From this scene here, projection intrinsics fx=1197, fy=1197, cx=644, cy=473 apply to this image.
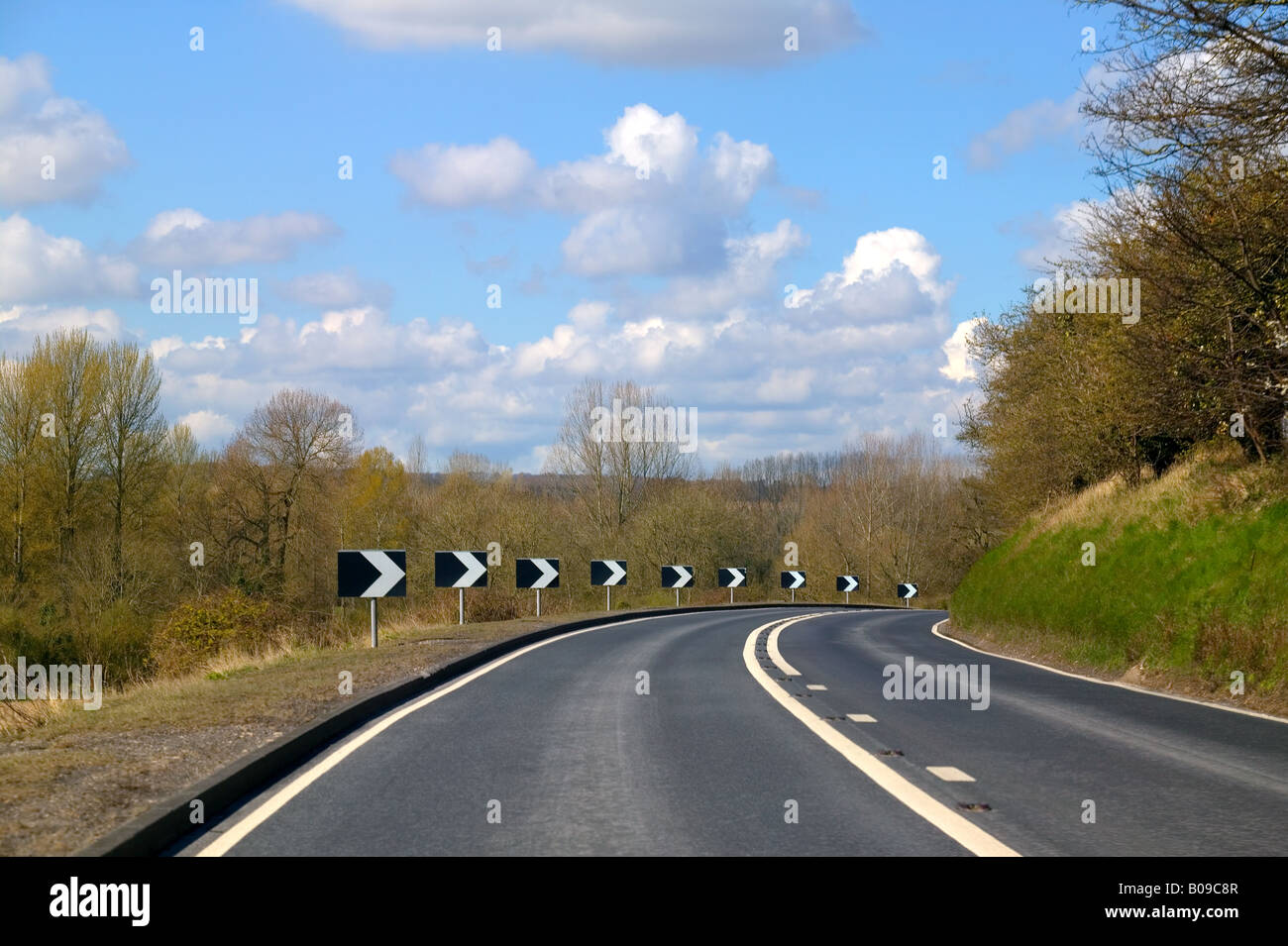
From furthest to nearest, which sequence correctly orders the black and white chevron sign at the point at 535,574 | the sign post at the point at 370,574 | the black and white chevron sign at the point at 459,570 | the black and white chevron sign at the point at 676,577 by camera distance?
the black and white chevron sign at the point at 676,577, the black and white chevron sign at the point at 535,574, the black and white chevron sign at the point at 459,570, the sign post at the point at 370,574

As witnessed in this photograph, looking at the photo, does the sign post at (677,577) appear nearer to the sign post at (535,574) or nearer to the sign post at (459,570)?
the sign post at (535,574)

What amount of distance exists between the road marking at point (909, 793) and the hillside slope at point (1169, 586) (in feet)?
16.7

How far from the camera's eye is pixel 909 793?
793cm

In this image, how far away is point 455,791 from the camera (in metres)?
8.04

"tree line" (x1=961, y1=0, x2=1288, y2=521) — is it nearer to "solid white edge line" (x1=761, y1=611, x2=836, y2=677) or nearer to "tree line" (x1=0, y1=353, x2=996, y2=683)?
"solid white edge line" (x1=761, y1=611, x2=836, y2=677)

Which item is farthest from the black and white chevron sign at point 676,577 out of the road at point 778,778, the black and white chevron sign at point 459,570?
the road at point 778,778

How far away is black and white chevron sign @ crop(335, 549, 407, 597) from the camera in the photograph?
63.7ft

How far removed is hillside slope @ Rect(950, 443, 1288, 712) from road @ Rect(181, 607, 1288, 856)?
125 cm

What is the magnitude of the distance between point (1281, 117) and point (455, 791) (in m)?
10.6

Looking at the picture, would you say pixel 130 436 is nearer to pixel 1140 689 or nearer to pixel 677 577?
pixel 677 577

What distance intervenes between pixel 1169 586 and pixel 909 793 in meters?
11.3

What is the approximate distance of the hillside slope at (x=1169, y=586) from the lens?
14406 millimetres
